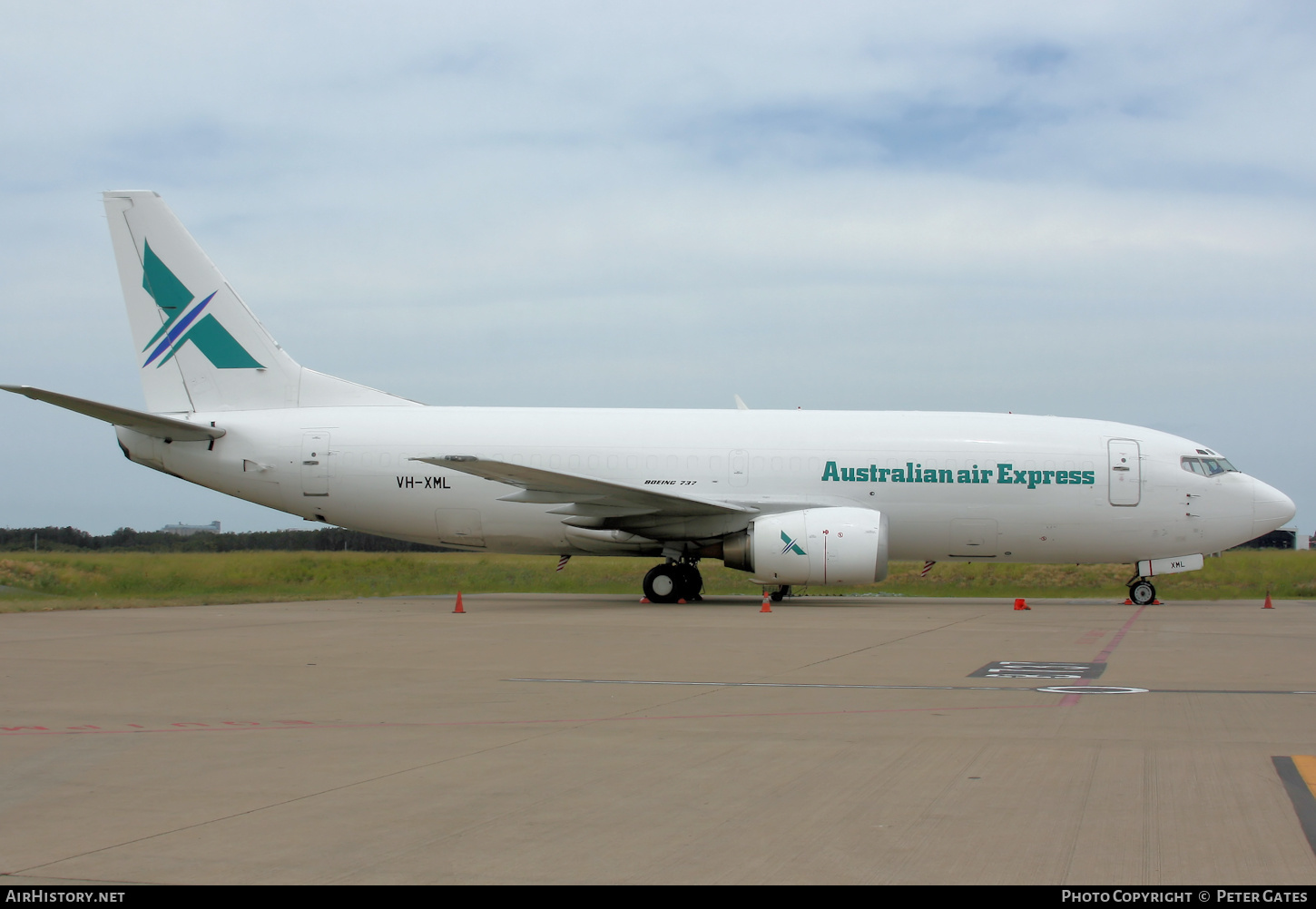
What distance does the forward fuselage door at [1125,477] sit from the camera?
795 inches

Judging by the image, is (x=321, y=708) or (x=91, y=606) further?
(x=91, y=606)

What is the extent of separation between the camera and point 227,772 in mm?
5910

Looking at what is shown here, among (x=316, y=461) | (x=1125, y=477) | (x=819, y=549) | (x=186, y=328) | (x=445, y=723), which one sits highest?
(x=186, y=328)

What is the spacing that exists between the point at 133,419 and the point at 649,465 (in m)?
9.21

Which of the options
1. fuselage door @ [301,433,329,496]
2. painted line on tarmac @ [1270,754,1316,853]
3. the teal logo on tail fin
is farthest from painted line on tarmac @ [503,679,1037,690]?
the teal logo on tail fin

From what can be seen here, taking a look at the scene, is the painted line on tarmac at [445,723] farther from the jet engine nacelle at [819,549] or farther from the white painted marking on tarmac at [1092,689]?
the jet engine nacelle at [819,549]

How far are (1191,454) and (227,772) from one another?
19.1 m

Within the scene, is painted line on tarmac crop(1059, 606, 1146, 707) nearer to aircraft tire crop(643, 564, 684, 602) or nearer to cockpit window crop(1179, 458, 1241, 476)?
cockpit window crop(1179, 458, 1241, 476)

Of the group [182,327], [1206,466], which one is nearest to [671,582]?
[1206,466]

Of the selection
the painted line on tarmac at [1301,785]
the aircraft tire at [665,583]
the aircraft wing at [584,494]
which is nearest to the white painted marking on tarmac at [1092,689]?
the painted line on tarmac at [1301,785]

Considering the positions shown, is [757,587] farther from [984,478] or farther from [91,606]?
[91,606]

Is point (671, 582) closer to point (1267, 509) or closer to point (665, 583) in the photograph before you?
point (665, 583)

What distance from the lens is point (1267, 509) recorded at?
20500mm

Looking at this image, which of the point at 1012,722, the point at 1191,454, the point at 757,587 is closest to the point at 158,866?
the point at 1012,722
